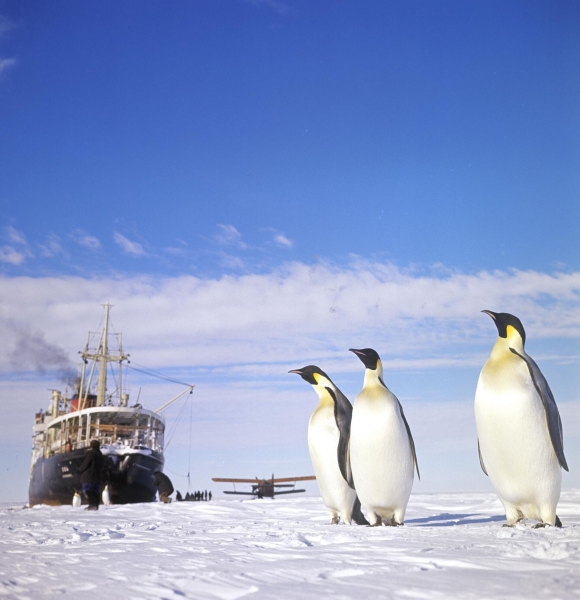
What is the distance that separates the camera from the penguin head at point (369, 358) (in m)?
4.54

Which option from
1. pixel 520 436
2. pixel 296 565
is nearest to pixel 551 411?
pixel 520 436

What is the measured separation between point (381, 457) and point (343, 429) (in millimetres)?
516

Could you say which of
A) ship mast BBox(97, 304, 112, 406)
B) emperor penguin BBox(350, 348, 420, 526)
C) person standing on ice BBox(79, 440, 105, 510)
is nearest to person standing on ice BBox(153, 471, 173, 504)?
person standing on ice BBox(79, 440, 105, 510)

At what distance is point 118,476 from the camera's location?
15.8 m

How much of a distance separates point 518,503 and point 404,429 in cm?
87

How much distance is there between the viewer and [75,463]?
15969 mm

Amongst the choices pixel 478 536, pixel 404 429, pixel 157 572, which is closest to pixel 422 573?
pixel 157 572

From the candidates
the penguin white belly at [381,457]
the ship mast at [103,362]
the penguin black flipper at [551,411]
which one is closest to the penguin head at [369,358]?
the penguin white belly at [381,457]

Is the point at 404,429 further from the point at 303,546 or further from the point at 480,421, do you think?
the point at 303,546

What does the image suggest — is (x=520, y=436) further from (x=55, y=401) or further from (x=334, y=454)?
(x=55, y=401)

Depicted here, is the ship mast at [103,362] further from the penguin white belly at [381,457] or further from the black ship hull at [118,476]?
the penguin white belly at [381,457]

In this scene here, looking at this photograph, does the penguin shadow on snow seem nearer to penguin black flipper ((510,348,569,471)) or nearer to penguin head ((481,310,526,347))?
penguin black flipper ((510,348,569,471))

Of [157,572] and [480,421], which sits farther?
[480,421]

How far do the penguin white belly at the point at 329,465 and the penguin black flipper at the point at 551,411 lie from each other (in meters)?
1.54
